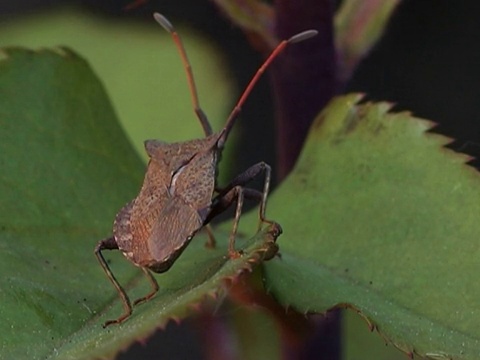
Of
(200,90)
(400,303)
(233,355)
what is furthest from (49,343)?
(200,90)

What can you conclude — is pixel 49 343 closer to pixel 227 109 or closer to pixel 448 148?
pixel 448 148

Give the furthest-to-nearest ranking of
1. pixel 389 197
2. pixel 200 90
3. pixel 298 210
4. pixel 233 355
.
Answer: pixel 200 90 < pixel 233 355 < pixel 298 210 < pixel 389 197

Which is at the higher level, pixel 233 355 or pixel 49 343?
pixel 49 343

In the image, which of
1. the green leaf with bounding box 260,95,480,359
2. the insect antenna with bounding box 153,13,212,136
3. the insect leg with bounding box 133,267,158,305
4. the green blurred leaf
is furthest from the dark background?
the insect leg with bounding box 133,267,158,305

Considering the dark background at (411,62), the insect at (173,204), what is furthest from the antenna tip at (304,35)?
the dark background at (411,62)

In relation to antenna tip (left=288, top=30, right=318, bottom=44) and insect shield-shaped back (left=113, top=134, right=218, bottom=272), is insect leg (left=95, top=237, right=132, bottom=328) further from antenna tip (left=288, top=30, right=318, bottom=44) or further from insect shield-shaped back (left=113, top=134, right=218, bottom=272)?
antenna tip (left=288, top=30, right=318, bottom=44)

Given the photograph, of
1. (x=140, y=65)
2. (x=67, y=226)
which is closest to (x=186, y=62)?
(x=67, y=226)

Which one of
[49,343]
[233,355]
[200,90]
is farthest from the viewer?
[200,90]
